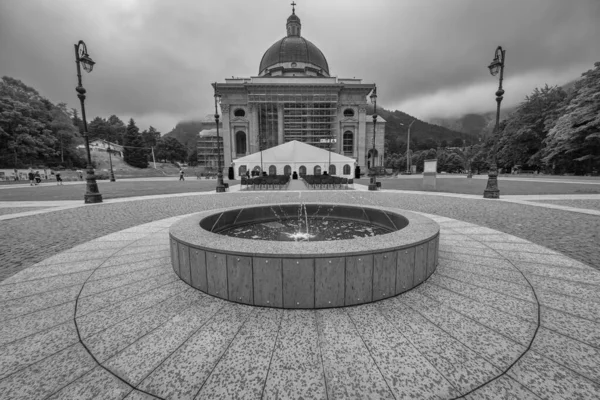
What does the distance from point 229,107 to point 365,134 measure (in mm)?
30182

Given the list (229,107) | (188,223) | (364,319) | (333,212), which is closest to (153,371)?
(364,319)

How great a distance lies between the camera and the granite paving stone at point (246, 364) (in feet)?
5.93

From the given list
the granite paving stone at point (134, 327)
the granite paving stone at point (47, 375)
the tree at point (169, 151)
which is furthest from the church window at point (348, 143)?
the tree at point (169, 151)

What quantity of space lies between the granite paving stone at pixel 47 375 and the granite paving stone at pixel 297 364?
63.6 inches

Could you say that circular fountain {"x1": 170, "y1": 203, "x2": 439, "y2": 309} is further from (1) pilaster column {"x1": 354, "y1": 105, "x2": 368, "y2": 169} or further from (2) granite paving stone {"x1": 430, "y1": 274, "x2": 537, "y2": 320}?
(1) pilaster column {"x1": 354, "y1": 105, "x2": 368, "y2": 169}

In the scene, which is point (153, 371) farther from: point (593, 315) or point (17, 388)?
point (593, 315)

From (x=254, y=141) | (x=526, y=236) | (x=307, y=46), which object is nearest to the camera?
(x=526, y=236)

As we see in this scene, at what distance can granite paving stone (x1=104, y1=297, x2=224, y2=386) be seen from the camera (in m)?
Answer: 2.02

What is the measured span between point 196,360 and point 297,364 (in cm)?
Result: 91

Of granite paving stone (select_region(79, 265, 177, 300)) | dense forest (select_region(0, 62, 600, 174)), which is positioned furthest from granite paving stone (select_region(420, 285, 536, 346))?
dense forest (select_region(0, 62, 600, 174))

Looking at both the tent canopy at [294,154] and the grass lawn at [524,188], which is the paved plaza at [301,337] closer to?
the grass lawn at [524,188]

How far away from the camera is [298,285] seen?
2867mm

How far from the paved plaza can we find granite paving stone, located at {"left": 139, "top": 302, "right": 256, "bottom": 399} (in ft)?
0.04

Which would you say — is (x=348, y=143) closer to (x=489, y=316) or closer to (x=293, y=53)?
(x=293, y=53)
